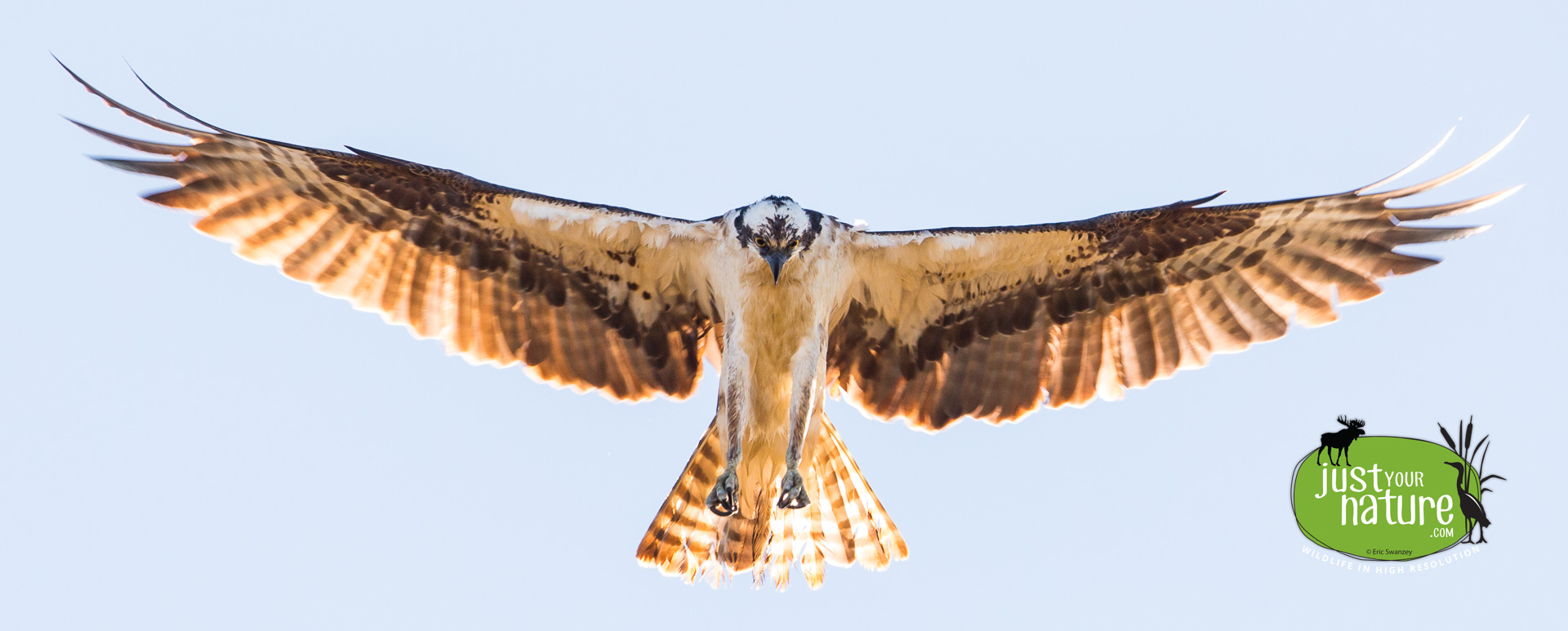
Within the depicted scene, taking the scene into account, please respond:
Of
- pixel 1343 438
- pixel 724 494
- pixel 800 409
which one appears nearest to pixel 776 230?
pixel 800 409

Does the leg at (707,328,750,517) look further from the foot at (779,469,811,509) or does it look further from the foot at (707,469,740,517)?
the foot at (779,469,811,509)

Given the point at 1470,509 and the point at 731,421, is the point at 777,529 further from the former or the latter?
the point at 1470,509

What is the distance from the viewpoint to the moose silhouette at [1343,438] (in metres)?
9.33

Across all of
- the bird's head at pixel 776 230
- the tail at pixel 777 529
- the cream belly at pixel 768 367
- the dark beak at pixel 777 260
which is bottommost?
the tail at pixel 777 529

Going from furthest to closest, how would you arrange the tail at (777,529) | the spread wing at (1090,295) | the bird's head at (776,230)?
1. the tail at (777,529)
2. the spread wing at (1090,295)
3. the bird's head at (776,230)

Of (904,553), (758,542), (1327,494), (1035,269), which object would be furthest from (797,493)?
(1327,494)

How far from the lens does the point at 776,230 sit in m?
7.89

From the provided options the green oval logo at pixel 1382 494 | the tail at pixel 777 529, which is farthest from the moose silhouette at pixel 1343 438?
the tail at pixel 777 529

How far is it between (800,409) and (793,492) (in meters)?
0.50

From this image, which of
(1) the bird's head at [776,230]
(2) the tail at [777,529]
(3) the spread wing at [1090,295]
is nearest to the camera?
(1) the bird's head at [776,230]

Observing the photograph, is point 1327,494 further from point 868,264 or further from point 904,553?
point 868,264

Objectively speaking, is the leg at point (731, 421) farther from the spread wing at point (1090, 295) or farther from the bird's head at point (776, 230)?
the spread wing at point (1090, 295)

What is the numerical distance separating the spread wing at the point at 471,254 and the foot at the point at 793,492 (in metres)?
1.15

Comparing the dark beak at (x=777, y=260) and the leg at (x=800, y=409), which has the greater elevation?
the dark beak at (x=777, y=260)
